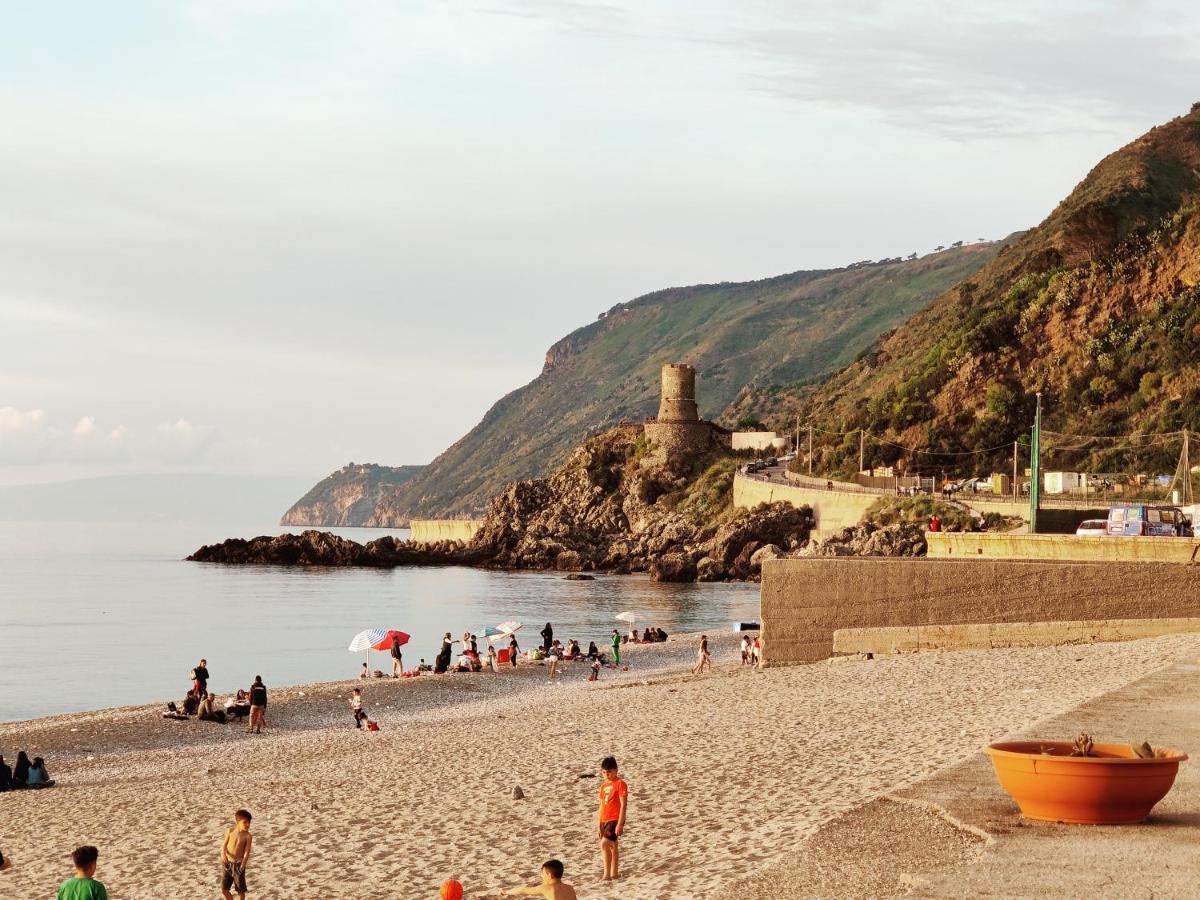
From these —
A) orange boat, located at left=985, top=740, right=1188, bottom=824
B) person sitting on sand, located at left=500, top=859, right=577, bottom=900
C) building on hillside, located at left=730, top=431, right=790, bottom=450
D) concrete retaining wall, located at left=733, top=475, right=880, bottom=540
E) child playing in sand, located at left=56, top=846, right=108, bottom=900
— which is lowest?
person sitting on sand, located at left=500, top=859, right=577, bottom=900

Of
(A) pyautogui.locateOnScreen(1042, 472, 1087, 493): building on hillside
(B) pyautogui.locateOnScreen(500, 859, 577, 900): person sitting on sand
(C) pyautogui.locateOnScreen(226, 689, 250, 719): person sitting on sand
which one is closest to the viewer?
(B) pyautogui.locateOnScreen(500, 859, 577, 900): person sitting on sand

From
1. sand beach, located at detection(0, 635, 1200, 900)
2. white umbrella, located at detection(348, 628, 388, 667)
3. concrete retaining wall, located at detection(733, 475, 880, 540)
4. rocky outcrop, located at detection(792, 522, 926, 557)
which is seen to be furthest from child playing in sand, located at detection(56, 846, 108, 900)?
concrete retaining wall, located at detection(733, 475, 880, 540)

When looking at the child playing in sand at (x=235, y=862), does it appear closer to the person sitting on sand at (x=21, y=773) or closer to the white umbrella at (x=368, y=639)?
the person sitting on sand at (x=21, y=773)

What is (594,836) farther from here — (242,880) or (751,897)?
(751,897)

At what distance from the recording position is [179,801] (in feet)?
64.7

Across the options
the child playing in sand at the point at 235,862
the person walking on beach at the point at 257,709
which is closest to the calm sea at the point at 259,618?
the person walking on beach at the point at 257,709

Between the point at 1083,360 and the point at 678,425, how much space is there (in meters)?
45.2

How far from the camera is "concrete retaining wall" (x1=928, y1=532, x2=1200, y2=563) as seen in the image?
92.9 ft

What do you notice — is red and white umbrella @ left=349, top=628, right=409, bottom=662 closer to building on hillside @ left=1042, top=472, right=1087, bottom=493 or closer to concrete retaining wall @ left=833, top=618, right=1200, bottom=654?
concrete retaining wall @ left=833, top=618, right=1200, bottom=654

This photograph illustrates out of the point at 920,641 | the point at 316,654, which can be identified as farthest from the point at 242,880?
the point at 316,654

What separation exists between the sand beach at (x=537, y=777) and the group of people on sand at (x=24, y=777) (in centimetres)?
67

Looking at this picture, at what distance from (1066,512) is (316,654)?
2728 cm

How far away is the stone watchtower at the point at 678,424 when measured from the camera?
401 ft

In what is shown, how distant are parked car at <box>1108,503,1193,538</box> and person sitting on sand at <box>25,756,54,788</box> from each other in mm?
24464
